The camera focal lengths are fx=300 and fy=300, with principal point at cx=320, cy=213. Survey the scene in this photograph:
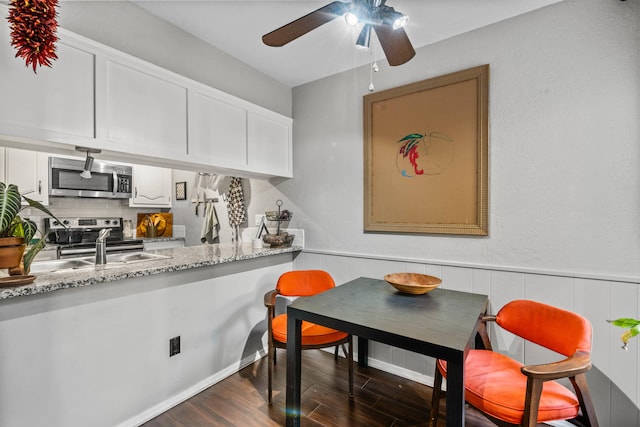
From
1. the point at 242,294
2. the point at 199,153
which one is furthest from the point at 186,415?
the point at 199,153

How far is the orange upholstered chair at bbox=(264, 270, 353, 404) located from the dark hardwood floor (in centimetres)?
13

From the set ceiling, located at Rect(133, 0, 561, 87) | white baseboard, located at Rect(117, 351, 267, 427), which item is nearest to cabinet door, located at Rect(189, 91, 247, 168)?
ceiling, located at Rect(133, 0, 561, 87)

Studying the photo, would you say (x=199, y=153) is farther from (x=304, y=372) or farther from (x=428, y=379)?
(x=428, y=379)

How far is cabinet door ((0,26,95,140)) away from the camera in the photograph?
136cm

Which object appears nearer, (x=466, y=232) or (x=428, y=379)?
(x=466, y=232)

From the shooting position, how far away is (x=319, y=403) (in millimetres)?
2020

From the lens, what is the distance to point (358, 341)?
8.31 feet

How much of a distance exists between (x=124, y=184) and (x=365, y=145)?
2.87m

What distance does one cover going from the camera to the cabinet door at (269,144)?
2.59 meters

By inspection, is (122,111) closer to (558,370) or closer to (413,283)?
(413,283)

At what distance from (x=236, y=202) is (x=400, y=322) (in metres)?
2.32

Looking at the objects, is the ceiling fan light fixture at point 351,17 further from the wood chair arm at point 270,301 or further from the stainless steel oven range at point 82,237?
the stainless steel oven range at point 82,237

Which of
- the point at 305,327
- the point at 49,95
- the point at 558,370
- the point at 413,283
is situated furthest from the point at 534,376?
the point at 49,95

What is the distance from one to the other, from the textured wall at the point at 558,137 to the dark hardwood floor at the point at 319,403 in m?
0.98
